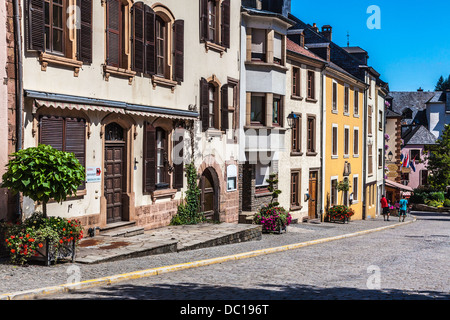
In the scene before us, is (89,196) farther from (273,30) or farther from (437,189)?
(437,189)

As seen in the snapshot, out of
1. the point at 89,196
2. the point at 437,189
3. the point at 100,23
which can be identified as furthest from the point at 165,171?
the point at 437,189

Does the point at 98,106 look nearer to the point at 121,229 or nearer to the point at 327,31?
the point at 121,229

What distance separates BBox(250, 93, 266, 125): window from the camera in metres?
25.1

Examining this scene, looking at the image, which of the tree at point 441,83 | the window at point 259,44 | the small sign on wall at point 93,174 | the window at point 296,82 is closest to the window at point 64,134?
the small sign on wall at point 93,174

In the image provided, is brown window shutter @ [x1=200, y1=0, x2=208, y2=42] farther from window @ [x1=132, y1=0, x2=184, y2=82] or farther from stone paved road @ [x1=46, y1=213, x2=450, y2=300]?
stone paved road @ [x1=46, y1=213, x2=450, y2=300]

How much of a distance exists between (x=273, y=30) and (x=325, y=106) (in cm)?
900

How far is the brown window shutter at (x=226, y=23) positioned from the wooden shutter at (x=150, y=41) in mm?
5108

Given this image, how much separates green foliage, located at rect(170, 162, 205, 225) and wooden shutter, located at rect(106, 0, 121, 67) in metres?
5.11

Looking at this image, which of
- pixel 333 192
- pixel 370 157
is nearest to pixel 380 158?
pixel 370 157

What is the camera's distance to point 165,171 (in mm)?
18812

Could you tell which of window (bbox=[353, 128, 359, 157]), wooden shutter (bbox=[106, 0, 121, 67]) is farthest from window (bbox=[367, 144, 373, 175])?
wooden shutter (bbox=[106, 0, 121, 67])

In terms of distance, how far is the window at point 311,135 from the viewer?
3169 cm

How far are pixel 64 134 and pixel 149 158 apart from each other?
12.7ft

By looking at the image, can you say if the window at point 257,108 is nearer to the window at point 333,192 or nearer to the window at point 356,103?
the window at point 333,192
